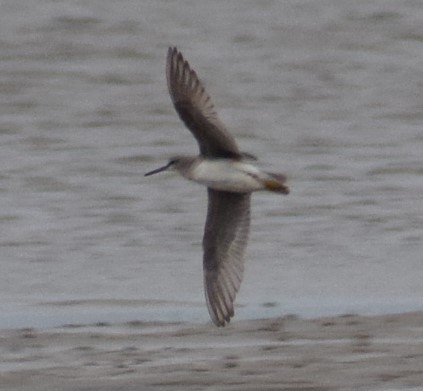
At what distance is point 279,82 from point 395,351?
23.5 feet

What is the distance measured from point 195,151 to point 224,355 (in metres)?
4.84

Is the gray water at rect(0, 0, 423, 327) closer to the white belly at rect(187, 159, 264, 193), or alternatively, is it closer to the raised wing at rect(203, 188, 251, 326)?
the raised wing at rect(203, 188, 251, 326)

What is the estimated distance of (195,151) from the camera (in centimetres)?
1298

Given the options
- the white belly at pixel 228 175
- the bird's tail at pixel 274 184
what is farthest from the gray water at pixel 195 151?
the bird's tail at pixel 274 184

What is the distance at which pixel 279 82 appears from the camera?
15188 millimetres

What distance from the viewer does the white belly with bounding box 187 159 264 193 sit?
774cm

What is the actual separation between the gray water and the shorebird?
2.81ft

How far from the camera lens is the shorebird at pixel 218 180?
306 inches

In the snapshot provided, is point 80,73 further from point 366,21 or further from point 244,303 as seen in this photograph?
point 244,303

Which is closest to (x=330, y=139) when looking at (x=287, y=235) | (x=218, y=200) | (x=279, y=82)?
(x=279, y=82)

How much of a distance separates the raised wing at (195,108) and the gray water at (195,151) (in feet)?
4.68

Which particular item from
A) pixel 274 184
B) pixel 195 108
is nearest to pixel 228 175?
pixel 274 184

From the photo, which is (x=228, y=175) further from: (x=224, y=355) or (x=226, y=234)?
(x=224, y=355)

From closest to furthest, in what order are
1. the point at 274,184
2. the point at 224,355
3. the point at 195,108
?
the point at 274,184 → the point at 195,108 → the point at 224,355
